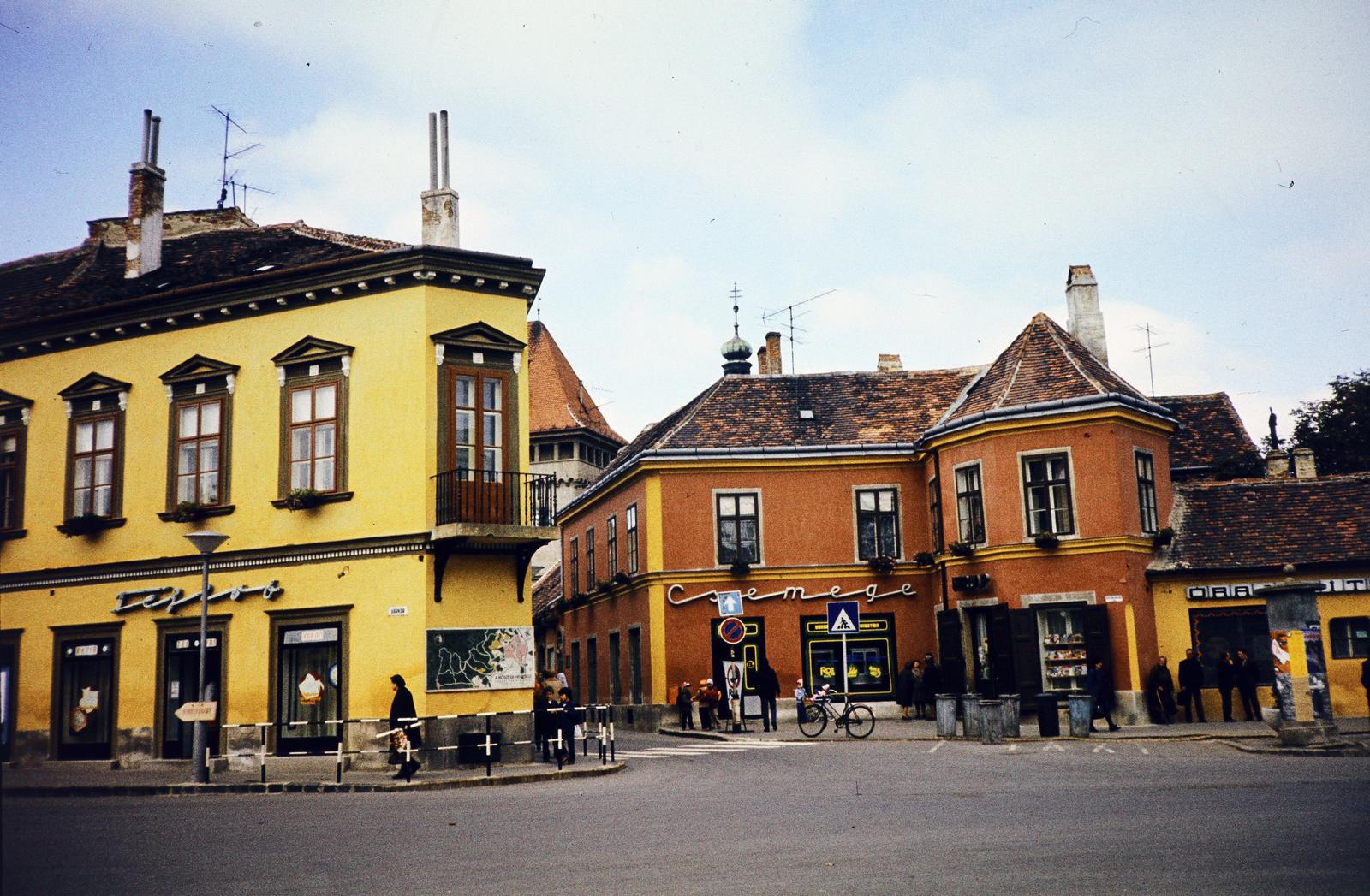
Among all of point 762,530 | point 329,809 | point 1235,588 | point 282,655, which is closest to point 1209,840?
point 329,809

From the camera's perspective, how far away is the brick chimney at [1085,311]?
38.9 m

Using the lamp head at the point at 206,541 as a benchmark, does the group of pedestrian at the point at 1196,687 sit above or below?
below

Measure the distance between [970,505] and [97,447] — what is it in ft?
71.7

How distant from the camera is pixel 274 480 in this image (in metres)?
23.8

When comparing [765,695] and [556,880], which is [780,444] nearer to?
[765,695]

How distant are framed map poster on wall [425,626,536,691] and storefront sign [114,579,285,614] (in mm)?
3415

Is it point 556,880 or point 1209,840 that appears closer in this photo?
point 556,880

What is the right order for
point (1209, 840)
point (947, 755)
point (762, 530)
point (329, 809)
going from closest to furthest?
1. point (1209, 840)
2. point (329, 809)
3. point (947, 755)
4. point (762, 530)

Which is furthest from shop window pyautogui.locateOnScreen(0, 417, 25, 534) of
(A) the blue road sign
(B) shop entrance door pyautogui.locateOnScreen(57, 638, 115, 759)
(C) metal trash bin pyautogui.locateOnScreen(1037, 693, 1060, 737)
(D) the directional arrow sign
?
(C) metal trash bin pyautogui.locateOnScreen(1037, 693, 1060, 737)

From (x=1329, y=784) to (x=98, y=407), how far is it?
22.2 m

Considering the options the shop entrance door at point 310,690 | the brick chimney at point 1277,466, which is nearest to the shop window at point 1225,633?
the brick chimney at point 1277,466

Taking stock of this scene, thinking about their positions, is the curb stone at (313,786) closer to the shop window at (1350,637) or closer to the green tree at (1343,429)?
the shop window at (1350,637)

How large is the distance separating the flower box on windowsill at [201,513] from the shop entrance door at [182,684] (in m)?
2.24

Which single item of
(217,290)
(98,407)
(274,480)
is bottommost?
(274,480)
